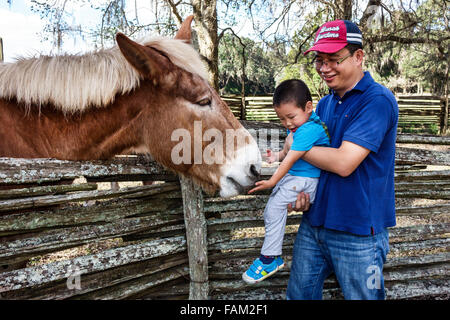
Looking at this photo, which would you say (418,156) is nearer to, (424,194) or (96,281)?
(424,194)

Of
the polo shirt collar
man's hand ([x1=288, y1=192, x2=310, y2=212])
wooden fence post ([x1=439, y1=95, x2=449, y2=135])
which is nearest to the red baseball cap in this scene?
the polo shirt collar

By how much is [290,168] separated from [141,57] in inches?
50.1

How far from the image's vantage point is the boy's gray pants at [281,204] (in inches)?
90.3

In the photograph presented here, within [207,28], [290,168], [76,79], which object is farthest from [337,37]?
[207,28]

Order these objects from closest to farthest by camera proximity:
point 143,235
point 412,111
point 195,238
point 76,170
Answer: point 76,170, point 195,238, point 143,235, point 412,111

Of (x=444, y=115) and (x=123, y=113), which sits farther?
(x=444, y=115)

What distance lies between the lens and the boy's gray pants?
7.52ft

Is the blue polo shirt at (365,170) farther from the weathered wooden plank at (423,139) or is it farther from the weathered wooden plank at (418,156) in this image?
the weathered wooden plank at (423,139)

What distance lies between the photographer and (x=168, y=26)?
9.58 metres

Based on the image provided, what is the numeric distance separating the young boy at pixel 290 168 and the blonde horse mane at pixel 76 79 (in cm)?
69

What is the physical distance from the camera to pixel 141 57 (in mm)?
2074

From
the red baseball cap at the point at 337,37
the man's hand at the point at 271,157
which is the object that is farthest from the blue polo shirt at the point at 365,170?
the man's hand at the point at 271,157
